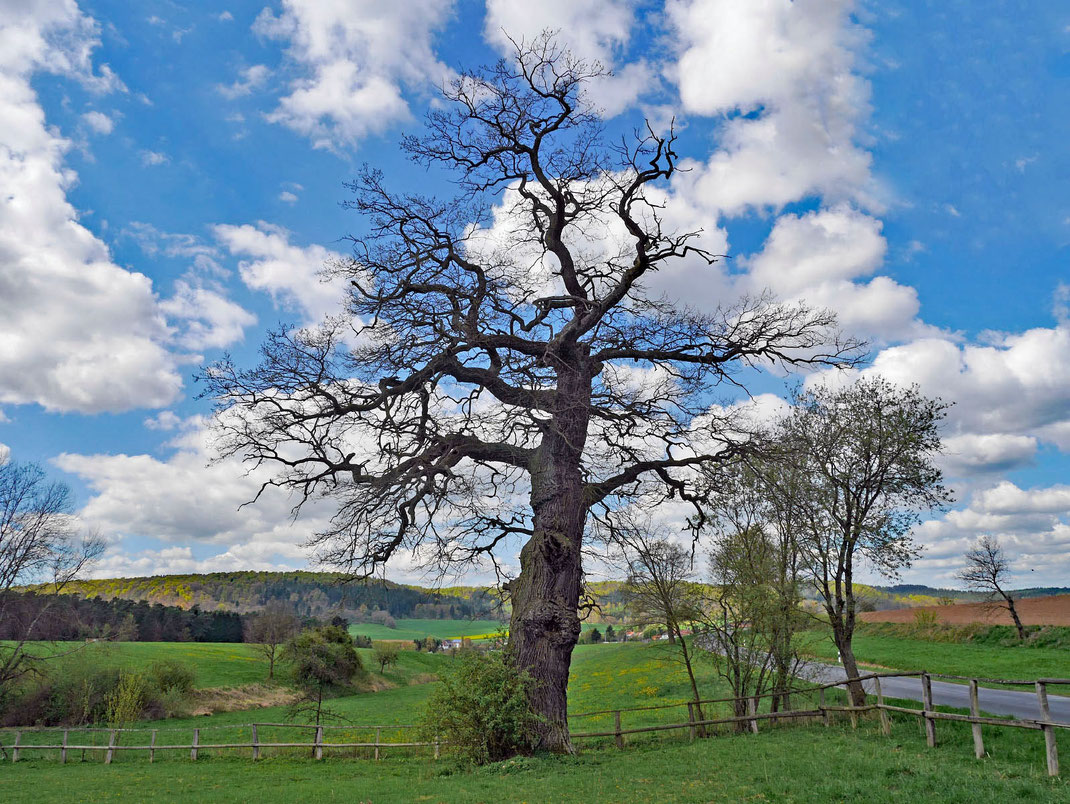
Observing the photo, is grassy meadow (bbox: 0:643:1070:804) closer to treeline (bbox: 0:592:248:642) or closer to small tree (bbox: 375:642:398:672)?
treeline (bbox: 0:592:248:642)

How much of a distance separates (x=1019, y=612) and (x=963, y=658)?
29.5ft

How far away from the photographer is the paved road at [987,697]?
604 inches

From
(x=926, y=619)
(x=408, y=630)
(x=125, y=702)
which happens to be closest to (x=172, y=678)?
(x=125, y=702)

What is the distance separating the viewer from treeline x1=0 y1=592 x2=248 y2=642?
101 ft

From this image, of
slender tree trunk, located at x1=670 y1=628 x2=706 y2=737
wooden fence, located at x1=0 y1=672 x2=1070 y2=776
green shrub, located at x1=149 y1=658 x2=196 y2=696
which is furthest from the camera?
green shrub, located at x1=149 y1=658 x2=196 y2=696

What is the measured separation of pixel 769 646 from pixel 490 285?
12.1m

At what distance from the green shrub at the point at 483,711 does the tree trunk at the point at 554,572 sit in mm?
345

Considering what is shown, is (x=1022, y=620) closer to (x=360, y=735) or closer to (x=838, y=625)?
(x=838, y=625)

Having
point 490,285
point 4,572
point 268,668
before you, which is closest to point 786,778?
point 490,285

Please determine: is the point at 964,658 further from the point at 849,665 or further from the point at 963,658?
the point at 849,665

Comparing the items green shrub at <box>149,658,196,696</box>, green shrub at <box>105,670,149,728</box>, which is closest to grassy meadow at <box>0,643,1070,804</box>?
green shrub at <box>105,670,149,728</box>

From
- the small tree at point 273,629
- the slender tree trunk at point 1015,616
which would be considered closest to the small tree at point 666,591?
the slender tree trunk at point 1015,616

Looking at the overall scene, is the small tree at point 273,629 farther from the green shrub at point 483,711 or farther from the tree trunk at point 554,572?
the tree trunk at point 554,572

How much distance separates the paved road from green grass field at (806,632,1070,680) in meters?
0.80
